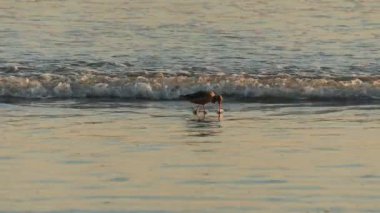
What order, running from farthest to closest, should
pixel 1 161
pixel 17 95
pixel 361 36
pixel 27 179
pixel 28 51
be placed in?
pixel 361 36, pixel 28 51, pixel 17 95, pixel 1 161, pixel 27 179

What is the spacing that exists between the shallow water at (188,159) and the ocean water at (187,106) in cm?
2

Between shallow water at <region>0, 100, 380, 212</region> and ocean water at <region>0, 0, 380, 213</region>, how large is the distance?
18 mm

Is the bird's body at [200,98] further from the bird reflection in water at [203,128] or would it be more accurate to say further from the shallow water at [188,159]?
the bird reflection in water at [203,128]

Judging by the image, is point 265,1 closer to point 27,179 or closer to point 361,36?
point 361,36

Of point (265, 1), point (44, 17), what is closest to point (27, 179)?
point (44, 17)

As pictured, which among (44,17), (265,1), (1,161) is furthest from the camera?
(265,1)

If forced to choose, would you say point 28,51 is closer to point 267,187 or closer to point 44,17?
point 44,17

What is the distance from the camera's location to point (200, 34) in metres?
26.0

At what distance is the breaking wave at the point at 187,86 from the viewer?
18641mm

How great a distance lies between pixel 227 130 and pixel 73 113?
7.98 feet

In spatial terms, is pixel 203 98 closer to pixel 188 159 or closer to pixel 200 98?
pixel 200 98

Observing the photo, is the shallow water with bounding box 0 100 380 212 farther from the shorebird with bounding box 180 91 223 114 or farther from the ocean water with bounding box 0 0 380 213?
the shorebird with bounding box 180 91 223 114

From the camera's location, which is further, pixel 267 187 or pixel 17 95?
pixel 17 95

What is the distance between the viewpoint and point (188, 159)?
1263 cm
